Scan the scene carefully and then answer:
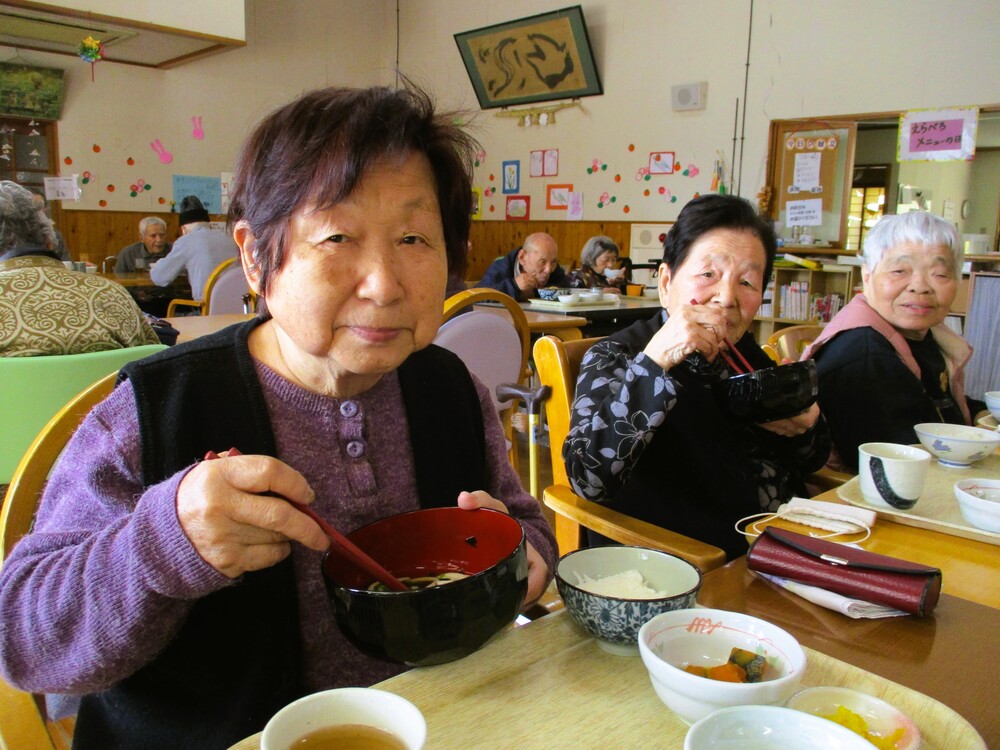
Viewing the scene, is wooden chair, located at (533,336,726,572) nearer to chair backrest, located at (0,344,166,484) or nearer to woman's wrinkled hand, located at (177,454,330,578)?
woman's wrinkled hand, located at (177,454,330,578)

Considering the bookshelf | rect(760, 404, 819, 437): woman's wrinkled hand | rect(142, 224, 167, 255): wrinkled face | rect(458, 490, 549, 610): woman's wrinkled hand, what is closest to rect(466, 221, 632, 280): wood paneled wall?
the bookshelf

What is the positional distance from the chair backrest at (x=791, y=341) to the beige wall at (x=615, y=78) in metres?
2.95

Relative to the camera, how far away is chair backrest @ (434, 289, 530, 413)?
2664mm

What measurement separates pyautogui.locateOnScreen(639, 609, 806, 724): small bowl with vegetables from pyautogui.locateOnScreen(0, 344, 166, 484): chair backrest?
4.56 ft

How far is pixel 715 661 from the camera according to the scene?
0.69 metres

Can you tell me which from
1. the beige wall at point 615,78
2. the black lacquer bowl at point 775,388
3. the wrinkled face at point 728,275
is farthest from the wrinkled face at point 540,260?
the black lacquer bowl at point 775,388

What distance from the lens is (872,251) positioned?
6.64 feet

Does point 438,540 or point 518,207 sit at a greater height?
point 518,207

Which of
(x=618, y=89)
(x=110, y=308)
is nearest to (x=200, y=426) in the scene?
(x=110, y=308)

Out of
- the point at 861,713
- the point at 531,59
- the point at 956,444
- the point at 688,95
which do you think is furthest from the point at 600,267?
the point at 861,713

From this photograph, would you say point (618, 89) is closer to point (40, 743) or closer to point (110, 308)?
point (110, 308)

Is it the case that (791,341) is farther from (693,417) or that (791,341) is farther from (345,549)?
(345,549)

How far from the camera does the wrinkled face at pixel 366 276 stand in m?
0.81

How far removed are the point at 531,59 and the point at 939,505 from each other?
7.38 meters
